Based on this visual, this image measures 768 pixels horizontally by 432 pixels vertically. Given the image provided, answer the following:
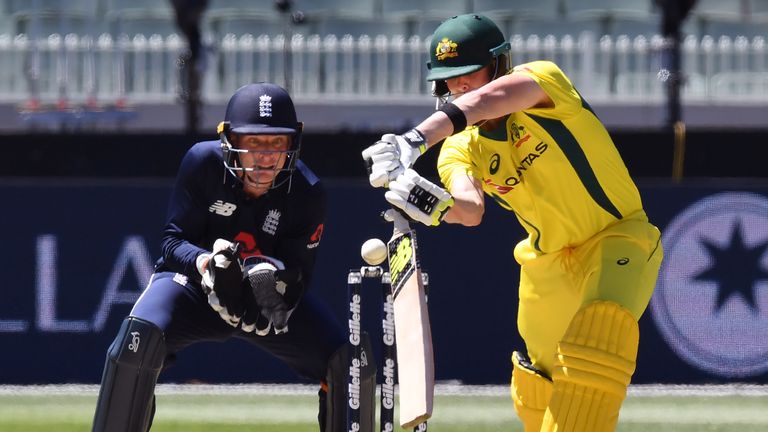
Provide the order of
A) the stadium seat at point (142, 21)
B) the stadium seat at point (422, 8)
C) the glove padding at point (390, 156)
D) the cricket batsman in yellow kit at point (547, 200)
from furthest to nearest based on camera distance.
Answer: the stadium seat at point (422, 8), the stadium seat at point (142, 21), the cricket batsman in yellow kit at point (547, 200), the glove padding at point (390, 156)

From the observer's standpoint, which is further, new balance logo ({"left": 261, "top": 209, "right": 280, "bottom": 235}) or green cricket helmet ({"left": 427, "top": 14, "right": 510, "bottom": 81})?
new balance logo ({"left": 261, "top": 209, "right": 280, "bottom": 235})

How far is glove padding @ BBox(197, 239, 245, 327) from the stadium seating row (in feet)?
35.8

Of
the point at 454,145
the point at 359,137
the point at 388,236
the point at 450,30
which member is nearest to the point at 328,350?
the point at 454,145

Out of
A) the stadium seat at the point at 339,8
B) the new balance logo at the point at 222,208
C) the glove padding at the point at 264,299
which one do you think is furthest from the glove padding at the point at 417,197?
the stadium seat at the point at 339,8

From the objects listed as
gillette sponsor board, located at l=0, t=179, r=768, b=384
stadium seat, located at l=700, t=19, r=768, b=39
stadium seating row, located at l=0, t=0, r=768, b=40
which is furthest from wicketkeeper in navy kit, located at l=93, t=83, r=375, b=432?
stadium seat, located at l=700, t=19, r=768, b=39

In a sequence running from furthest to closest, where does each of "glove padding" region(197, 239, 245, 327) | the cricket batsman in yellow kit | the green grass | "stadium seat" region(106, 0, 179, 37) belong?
"stadium seat" region(106, 0, 179, 37)
the green grass
"glove padding" region(197, 239, 245, 327)
the cricket batsman in yellow kit

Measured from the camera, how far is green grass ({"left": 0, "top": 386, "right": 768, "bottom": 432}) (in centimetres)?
793

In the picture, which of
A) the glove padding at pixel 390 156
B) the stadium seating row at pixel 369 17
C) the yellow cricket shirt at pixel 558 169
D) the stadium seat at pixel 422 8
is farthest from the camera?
the stadium seat at pixel 422 8

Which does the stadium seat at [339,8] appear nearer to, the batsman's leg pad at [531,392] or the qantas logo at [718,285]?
the qantas logo at [718,285]

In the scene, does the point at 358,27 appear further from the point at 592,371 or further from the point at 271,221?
the point at 592,371

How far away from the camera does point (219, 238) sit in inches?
220

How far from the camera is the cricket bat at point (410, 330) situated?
4.62m

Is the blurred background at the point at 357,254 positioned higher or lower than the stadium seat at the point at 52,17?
higher

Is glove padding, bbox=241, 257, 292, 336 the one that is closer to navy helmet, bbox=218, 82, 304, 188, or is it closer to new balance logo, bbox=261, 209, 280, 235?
new balance logo, bbox=261, 209, 280, 235
